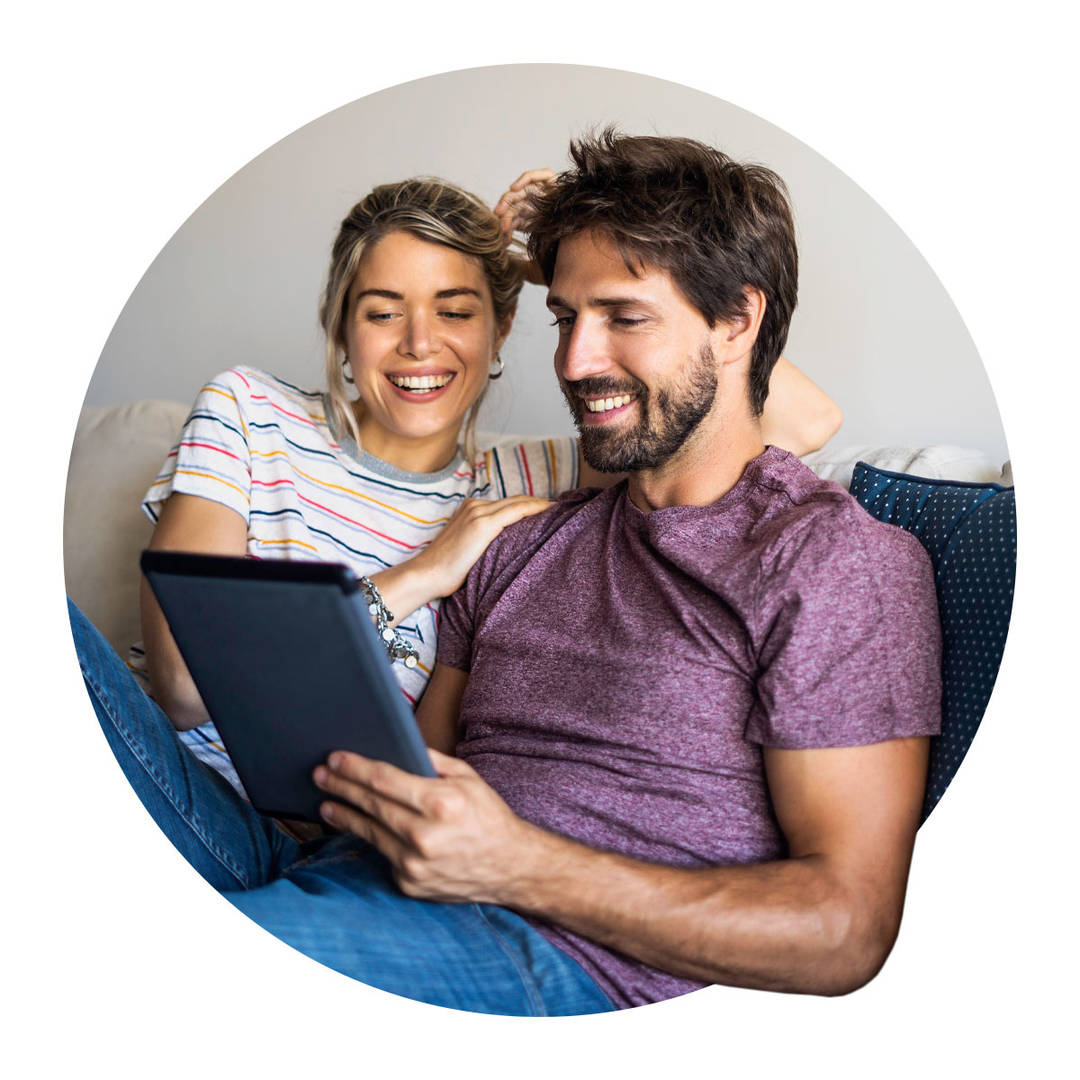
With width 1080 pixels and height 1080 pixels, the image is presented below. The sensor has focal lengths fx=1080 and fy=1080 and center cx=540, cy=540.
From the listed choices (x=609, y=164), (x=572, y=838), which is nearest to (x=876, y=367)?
(x=609, y=164)

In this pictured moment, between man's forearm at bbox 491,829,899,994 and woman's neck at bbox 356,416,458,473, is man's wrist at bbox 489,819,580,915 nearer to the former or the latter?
man's forearm at bbox 491,829,899,994

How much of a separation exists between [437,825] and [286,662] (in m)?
0.23

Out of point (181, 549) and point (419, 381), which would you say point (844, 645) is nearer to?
point (419, 381)

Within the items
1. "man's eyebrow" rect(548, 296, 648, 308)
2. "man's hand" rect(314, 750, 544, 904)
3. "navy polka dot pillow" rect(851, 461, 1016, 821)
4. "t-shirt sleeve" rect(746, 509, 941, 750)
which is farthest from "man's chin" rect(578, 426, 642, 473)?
"man's hand" rect(314, 750, 544, 904)

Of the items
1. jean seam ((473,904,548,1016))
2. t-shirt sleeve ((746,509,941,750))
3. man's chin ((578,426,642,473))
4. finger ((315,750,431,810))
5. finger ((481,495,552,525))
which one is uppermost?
man's chin ((578,426,642,473))

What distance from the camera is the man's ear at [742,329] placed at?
4.81 feet

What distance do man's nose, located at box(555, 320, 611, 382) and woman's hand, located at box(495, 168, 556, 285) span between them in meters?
0.31

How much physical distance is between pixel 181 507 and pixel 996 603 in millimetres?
1102

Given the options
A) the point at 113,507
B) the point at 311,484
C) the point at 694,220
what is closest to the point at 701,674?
the point at 694,220

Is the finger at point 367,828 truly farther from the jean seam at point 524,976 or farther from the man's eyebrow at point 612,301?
the man's eyebrow at point 612,301

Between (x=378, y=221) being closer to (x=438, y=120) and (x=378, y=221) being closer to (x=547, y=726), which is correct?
(x=438, y=120)

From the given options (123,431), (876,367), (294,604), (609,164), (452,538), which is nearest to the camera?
(294,604)

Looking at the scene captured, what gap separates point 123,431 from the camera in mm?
2242

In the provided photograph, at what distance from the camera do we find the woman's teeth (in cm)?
166
